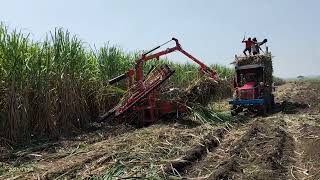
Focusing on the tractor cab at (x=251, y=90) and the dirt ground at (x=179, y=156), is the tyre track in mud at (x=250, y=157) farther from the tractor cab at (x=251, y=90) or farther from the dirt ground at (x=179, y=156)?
the tractor cab at (x=251, y=90)

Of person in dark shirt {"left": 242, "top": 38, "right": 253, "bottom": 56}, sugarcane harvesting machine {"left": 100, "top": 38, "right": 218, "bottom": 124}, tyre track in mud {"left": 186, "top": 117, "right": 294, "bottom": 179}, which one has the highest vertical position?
person in dark shirt {"left": 242, "top": 38, "right": 253, "bottom": 56}

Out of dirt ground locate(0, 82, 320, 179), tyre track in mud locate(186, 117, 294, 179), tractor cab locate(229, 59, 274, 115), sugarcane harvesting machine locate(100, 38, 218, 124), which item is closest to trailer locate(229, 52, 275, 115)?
tractor cab locate(229, 59, 274, 115)

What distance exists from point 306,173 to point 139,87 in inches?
257

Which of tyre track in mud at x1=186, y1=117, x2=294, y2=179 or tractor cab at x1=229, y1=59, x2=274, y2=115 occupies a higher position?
tractor cab at x1=229, y1=59, x2=274, y2=115

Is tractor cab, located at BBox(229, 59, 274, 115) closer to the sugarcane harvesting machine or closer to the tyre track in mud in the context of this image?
the sugarcane harvesting machine

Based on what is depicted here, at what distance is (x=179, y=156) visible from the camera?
7.42 meters

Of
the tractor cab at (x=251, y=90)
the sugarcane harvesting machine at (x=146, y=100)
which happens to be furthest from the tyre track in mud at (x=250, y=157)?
the tractor cab at (x=251, y=90)

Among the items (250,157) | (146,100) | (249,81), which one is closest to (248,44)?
(249,81)

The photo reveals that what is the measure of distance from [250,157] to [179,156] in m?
1.12

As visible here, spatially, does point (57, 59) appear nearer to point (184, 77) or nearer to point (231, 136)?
point (231, 136)

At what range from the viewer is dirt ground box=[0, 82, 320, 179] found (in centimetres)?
645

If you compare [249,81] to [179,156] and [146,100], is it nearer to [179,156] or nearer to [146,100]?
[146,100]

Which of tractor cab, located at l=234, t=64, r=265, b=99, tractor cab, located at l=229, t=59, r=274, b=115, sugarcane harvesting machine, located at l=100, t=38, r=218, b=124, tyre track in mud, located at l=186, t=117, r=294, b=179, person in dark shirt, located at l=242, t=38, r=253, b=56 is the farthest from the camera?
person in dark shirt, located at l=242, t=38, r=253, b=56

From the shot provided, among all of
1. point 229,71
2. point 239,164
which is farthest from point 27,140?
point 229,71
